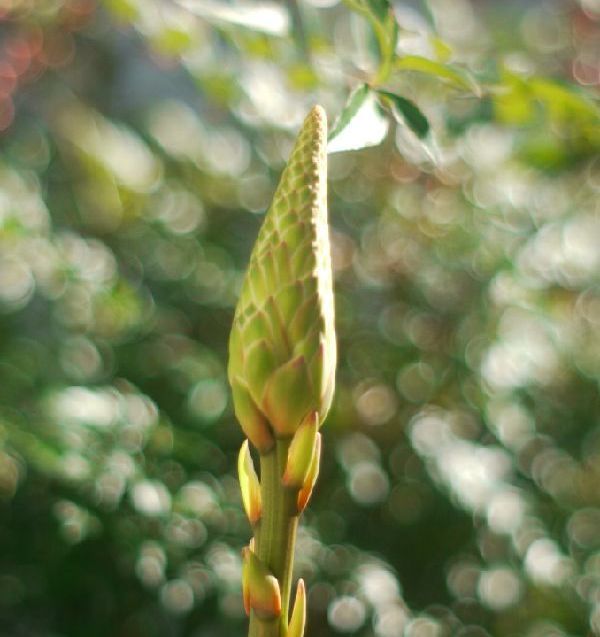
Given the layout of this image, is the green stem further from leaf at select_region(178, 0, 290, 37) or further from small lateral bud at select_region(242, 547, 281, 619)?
leaf at select_region(178, 0, 290, 37)

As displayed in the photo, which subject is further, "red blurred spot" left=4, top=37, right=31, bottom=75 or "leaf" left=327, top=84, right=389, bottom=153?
"red blurred spot" left=4, top=37, right=31, bottom=75

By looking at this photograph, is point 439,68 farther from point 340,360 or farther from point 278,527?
point 340,360

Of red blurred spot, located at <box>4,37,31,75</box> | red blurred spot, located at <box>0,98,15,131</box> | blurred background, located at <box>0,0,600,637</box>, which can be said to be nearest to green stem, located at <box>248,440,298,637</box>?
blurred background, located at <box>0,0,600,637</box>

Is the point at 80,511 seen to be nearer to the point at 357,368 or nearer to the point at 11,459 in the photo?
the point at 11,459

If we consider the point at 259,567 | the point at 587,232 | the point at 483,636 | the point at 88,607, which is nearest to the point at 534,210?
the point at 587,232

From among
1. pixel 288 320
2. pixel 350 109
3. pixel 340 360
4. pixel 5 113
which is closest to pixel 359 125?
pixel 350 109
